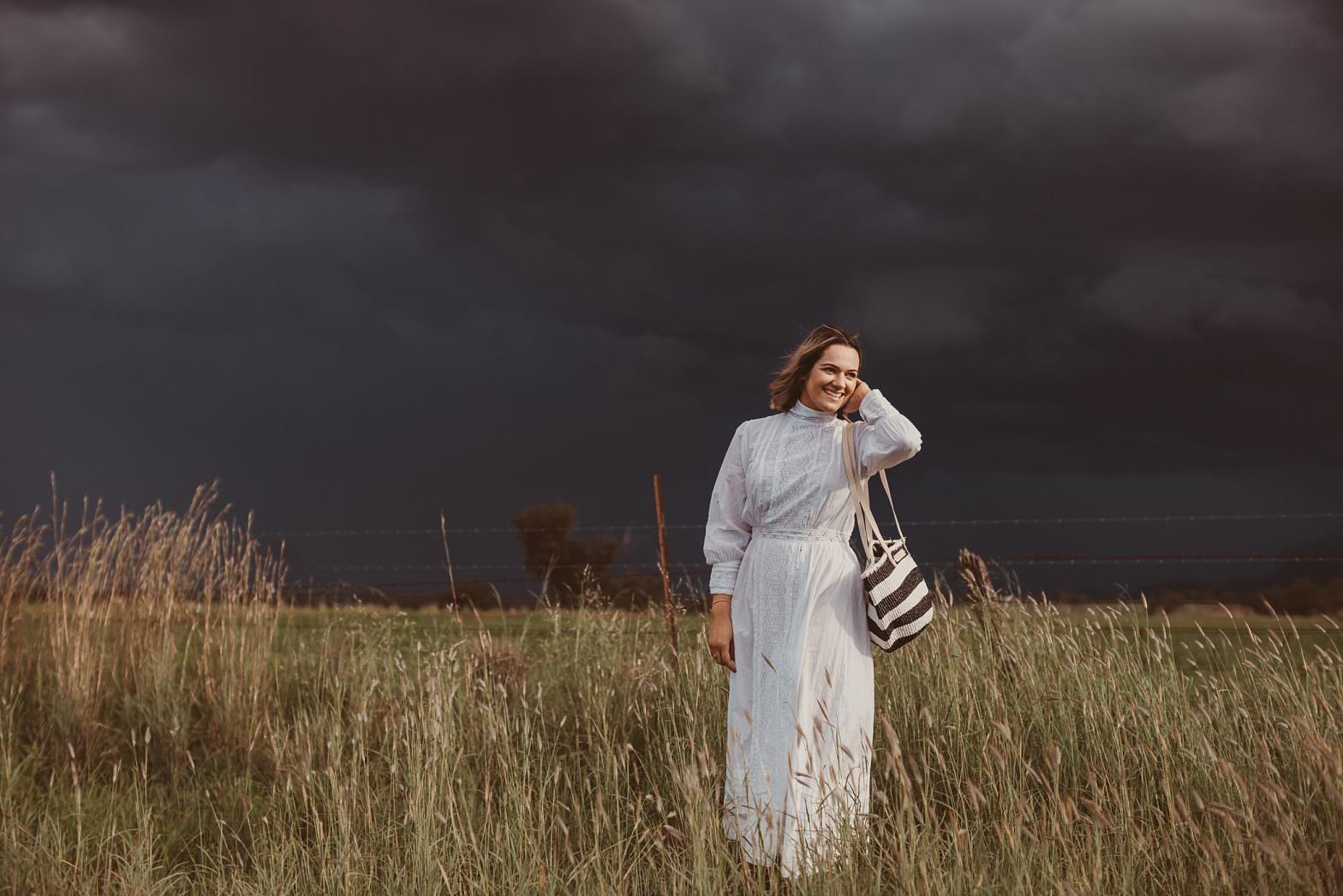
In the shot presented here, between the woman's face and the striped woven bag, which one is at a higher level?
the woman's face

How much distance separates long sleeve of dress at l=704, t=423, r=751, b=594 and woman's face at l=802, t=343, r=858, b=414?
0.36m

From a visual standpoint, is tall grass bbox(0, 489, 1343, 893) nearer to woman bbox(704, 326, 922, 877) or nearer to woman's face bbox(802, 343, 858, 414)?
woman bbox(704, 326, 922, 877)

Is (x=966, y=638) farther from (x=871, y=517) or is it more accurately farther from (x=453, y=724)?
(x=453, y=724)

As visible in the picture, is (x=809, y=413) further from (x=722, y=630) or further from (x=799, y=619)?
(x=722, y=630)

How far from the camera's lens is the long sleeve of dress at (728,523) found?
3.55 meters

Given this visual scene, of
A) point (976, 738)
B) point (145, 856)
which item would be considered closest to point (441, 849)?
point (145, 856)

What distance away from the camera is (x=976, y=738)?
418cm

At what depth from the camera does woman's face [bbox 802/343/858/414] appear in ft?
11.1

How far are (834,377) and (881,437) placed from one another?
293mm

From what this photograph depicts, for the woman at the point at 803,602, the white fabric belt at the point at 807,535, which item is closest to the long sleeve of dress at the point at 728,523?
the woman at the point at 803,602

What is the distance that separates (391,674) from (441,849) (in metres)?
2.33

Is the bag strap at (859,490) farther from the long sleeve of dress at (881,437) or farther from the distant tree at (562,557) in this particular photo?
the distant tree at (562,557)

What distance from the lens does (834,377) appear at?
340 cm

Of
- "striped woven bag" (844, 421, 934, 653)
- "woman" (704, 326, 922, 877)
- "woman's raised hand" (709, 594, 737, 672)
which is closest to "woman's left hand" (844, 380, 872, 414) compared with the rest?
"woman" (704, 326, 922, 877)
